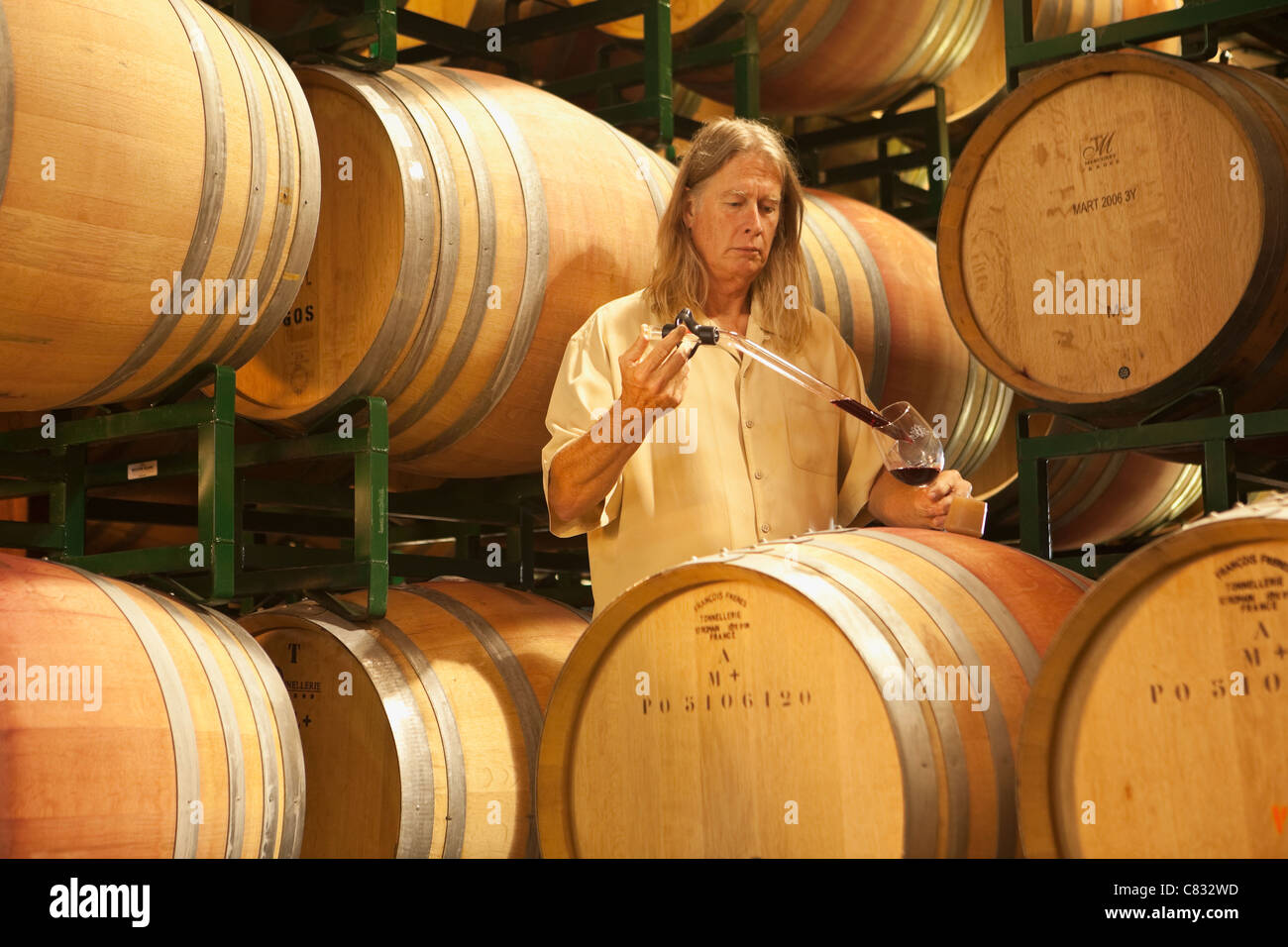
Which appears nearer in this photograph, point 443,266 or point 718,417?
point 718,417

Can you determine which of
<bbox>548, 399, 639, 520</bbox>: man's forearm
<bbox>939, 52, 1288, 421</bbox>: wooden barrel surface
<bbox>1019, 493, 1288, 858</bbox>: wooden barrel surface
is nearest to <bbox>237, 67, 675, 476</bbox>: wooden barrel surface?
<bbox>548, 399, 639, 520</bbox>: man's forearm

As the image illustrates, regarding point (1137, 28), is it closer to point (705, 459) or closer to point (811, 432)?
point (811, 432)

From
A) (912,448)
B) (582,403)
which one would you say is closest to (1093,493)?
(912,448)

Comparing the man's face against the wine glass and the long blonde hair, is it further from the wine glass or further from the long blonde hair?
the wine glass

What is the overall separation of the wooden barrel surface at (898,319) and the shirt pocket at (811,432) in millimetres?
1082

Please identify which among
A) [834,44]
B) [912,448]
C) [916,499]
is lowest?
[916,499]

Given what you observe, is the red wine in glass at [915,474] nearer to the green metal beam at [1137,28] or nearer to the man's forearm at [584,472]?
the man's forearm at [584,472]

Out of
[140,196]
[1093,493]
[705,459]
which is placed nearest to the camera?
[140,196]

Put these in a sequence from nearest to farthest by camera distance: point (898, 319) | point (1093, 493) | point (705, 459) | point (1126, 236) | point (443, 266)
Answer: point (1126, 236), point (705, 459), point (443, 266), point (898, 319), point (1093, 493)

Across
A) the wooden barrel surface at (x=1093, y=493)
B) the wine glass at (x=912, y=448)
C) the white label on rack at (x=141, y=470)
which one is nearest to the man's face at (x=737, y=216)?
the wine glass at (x=912, y=448)

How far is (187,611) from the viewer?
340 centimetres

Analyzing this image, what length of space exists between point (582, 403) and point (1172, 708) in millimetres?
1619

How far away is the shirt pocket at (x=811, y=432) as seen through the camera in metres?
3.73

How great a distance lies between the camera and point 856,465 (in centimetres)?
382
